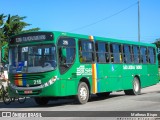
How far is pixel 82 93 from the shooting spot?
1780 centimetres

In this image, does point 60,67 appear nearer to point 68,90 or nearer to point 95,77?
point 68,90

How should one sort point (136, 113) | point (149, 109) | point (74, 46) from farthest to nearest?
1. point (74, 46)
2. point (149, 109)
3. point (136, 113)

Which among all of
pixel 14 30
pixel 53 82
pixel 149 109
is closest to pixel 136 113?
pixel 149 109

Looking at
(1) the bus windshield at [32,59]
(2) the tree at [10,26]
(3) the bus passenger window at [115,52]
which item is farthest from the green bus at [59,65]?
(2) the tree at [10,26]

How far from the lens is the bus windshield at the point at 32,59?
648 inches

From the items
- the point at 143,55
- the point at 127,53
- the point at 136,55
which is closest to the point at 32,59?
the point at 127,53

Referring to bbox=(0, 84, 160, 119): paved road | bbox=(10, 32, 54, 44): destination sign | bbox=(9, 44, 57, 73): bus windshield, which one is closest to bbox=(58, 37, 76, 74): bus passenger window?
bbox=(9, 44, 57, 73): bus windshield

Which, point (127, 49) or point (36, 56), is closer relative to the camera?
point (36, 56)

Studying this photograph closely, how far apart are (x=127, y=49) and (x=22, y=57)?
7176 mm

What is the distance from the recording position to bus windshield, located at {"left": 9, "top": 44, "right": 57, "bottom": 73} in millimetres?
16453

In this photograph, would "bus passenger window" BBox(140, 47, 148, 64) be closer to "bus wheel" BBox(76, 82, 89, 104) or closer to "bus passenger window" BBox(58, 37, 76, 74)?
"bus wheel" BBox(76, 82, 89, 104)

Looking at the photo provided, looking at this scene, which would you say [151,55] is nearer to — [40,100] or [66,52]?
[40,100]

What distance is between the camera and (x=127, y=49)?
73.8ft

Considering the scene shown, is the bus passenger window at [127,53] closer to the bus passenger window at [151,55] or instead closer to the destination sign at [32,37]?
the bus passenger window at [151,55]
